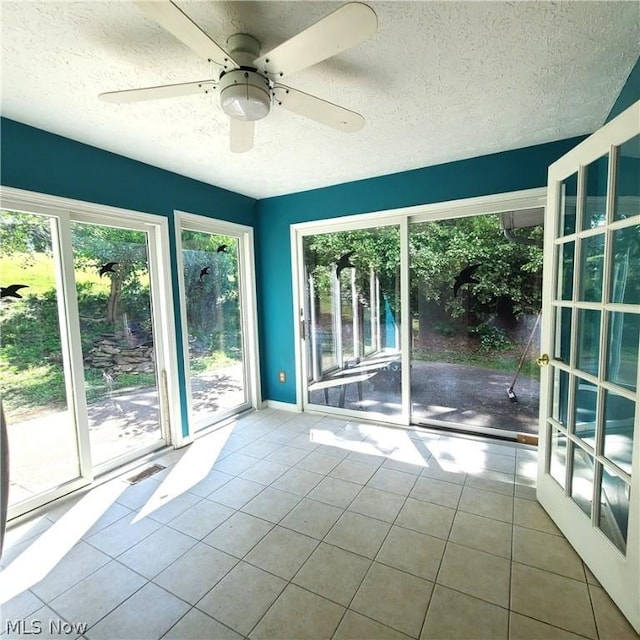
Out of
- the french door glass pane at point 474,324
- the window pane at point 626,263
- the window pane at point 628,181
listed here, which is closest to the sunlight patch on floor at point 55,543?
the french door glass pane at point 474,324

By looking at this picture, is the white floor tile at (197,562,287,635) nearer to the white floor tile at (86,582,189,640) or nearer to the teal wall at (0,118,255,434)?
the white floor tile at (86,582,189,640)

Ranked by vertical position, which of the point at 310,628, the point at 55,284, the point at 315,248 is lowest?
the point at 310,628

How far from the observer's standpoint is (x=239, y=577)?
65.3 inches

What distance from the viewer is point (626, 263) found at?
→ 156cm

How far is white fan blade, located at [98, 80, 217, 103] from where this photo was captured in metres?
1.39

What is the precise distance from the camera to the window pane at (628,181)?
1.51m

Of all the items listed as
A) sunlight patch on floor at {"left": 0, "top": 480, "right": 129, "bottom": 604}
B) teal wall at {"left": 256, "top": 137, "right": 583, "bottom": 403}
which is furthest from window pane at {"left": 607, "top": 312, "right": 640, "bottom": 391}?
sunlight patch on floor at {"left": 0, "top": 480, "right": 129, "bottom": 604}

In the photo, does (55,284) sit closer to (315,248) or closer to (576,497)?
(315,248)

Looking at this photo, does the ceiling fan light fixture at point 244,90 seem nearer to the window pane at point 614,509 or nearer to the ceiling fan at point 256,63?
the ceiling fan at point 256,63

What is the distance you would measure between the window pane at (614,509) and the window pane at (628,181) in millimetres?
1209

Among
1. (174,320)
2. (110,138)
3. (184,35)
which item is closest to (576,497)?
(184,35)

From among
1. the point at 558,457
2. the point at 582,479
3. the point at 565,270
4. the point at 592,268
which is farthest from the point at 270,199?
the point at 582,479

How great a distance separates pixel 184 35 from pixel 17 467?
2632 millimetres

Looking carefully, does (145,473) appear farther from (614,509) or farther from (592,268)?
(592,268)
